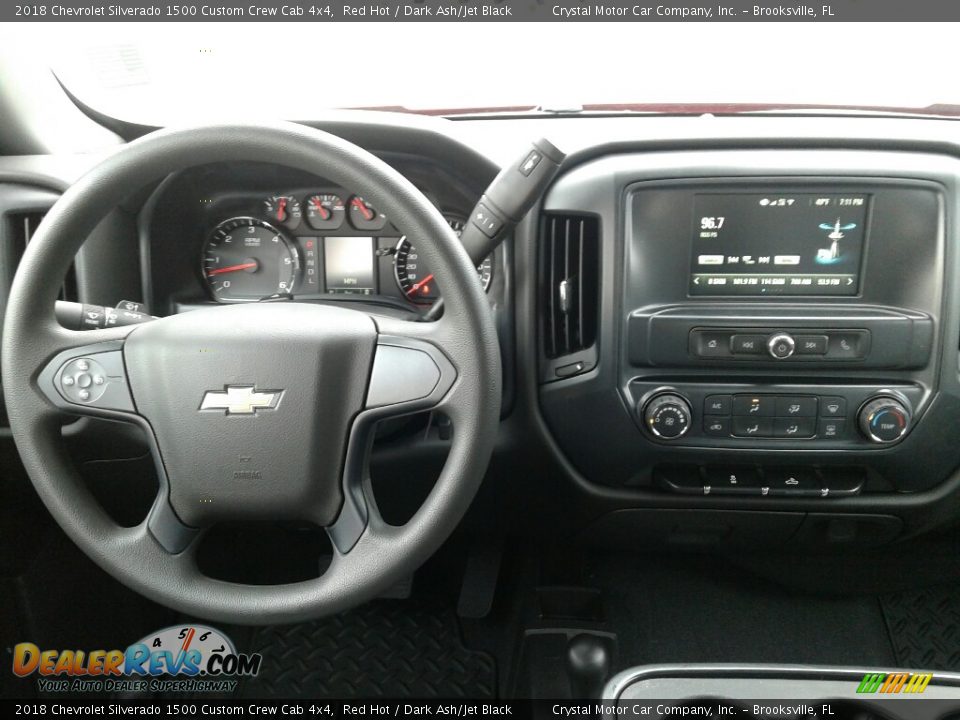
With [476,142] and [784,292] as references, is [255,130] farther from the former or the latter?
[784,292]

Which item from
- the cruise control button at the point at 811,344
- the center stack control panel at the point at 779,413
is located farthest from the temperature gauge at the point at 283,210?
the cruise control button at the point at 811,344

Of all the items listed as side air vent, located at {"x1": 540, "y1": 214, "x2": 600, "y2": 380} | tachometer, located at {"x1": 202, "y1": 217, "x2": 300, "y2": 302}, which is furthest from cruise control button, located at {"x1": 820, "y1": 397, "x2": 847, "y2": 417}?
tachometer, located at {"x1": 202, "y1": 217, "x2": 300, "y2": 302}

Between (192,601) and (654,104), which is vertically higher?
(654,104)

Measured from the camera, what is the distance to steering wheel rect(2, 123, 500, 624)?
3.25 ft

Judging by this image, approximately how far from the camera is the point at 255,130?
0.93 metres

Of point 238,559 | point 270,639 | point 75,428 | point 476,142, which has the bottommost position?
point 270,639

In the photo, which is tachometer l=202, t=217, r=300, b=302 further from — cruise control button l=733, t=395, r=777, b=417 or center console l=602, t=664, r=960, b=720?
center console l=602, t=664, r=960, b=720

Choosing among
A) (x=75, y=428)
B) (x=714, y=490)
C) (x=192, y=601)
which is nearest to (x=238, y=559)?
(x=75, y=428)

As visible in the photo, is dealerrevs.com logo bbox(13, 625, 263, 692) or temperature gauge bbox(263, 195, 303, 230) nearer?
temperature gauge bbox(263, 195, 303, 230)

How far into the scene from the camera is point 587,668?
148cm

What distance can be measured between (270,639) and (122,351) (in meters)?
1.05

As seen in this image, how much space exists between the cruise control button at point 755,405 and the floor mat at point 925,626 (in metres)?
0.85

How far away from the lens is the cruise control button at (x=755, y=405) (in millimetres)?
1360

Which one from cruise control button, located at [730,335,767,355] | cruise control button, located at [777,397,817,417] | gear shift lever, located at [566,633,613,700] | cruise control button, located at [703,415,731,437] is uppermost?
cruise control button, located at [730,335,767,355]
